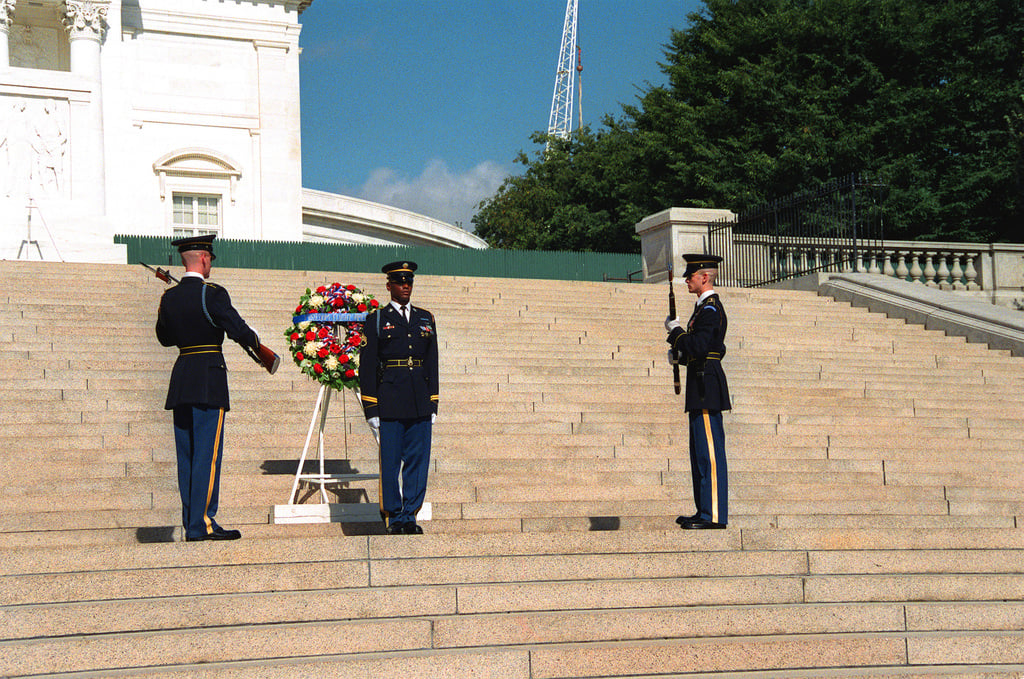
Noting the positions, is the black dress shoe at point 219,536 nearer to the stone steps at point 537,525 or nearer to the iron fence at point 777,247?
the stone steps at point 537,525

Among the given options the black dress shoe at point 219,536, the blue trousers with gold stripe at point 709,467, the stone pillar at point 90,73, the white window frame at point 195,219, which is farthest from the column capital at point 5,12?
the blue trousers with gold stripe at point 709,467

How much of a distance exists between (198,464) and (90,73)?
2405 cm

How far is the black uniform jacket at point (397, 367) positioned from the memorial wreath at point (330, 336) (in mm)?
796

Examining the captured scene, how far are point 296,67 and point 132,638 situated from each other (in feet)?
102

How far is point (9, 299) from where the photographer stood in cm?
1541

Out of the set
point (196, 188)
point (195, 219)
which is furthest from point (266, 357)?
point (196, 188)

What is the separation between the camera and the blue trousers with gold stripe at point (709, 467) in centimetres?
809

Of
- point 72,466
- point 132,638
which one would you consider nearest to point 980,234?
point 72,466

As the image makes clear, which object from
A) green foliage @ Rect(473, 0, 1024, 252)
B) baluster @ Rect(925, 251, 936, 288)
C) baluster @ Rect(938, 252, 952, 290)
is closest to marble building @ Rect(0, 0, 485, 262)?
green foliage @ Rect(473, 0, 1024, 252)

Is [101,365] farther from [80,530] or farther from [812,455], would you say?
[812,455]

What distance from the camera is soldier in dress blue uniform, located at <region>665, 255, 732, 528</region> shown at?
26.6 feet

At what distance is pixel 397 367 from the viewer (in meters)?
8.06

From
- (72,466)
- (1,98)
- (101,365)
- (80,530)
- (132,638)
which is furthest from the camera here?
(1,98)

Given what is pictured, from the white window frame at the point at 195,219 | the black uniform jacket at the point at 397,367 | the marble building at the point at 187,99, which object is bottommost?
the black uniform jacket at the point at 397,367
